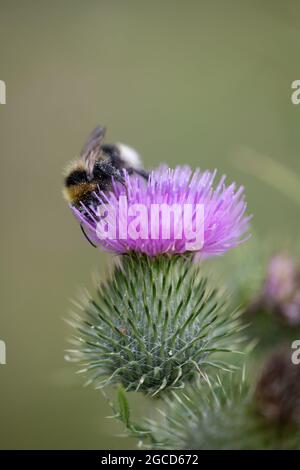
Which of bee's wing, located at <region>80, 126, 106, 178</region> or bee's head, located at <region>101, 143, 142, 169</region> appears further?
bee's head, located at <region>101, 143, 142, 169</region>

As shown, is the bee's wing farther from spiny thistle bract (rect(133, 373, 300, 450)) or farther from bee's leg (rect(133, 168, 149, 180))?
spiny thistle bract (rect(133, 373, 300, 450))

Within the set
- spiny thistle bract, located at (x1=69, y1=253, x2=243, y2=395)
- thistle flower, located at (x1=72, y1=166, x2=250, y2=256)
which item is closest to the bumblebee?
thistle flower, located at (x1=72, y1=166, x2=250, y2=256)

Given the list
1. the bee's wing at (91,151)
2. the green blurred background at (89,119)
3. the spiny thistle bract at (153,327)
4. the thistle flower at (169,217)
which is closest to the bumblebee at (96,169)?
the bee's wing at (91,151)

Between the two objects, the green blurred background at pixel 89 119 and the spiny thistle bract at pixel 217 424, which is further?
the green blurred background at pixel 89 119

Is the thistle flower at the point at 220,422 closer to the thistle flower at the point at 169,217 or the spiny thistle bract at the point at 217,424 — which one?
the spiny thistle bract at the point at 217,424

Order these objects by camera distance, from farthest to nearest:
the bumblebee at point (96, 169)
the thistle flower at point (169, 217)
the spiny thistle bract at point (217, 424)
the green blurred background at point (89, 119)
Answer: the green blurred background at point (89, 119), the bumblebee at point (96, 169), the thistle flower at point (169, 217), the spiny thistle bract at point (217, 424)

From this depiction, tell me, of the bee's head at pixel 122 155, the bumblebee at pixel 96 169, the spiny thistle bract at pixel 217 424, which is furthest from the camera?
the bee's head at pixel 122 155
